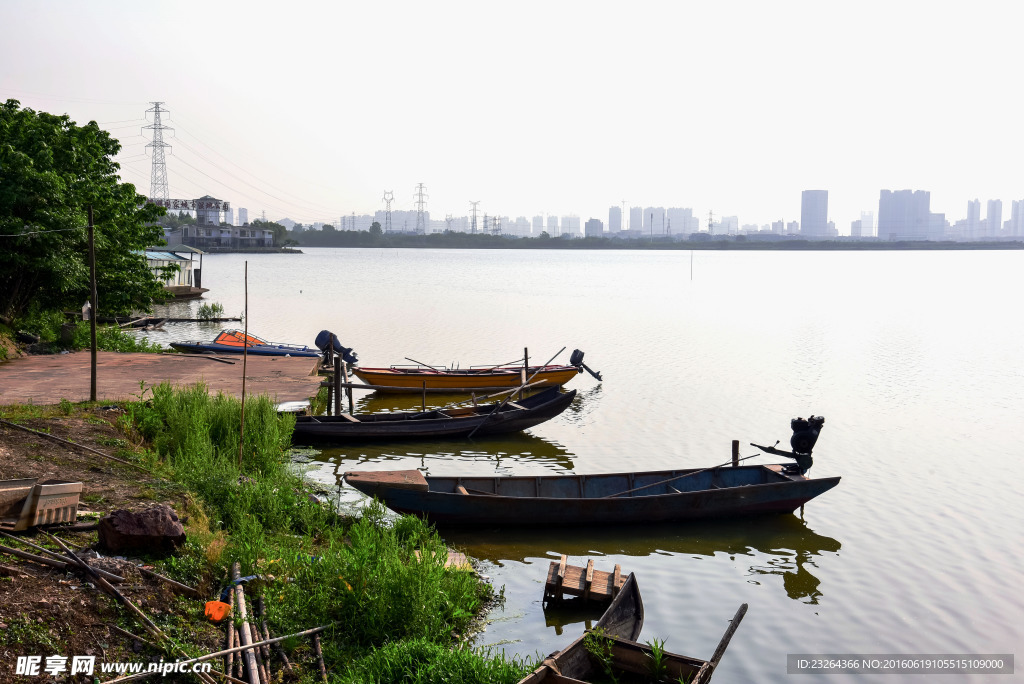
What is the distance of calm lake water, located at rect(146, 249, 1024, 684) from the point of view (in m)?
9.88

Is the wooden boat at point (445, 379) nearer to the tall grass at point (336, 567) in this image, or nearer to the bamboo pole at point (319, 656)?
the tall grass at point (336, 567)

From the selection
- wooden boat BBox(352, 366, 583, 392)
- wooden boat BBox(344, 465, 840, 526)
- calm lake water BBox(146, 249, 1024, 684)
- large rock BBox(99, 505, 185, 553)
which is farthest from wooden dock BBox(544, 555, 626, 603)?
wooden boat BBox(352, 366, 583, 392)

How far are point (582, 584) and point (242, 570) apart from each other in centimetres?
394

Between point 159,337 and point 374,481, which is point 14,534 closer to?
point 374,481

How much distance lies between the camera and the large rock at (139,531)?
7.91 metres

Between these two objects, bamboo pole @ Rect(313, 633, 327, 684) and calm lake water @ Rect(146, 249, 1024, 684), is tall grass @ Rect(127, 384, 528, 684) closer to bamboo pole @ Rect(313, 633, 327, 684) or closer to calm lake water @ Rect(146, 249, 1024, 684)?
bamboo pole @ Rect(313, 633, 327, 684)

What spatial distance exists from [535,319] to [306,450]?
32.7 metres

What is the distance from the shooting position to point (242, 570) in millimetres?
8211

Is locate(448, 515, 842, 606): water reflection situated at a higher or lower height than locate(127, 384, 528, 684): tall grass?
lower

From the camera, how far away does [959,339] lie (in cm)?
3903

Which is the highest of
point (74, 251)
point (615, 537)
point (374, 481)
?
point (74, 251)

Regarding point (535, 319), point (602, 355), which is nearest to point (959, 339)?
point (602, 355)

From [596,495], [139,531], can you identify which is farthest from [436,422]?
[139,531]

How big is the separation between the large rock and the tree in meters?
15.0
